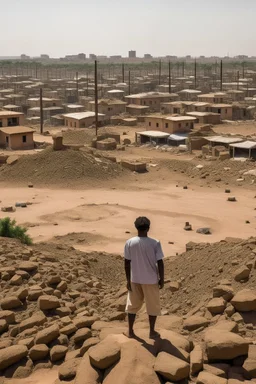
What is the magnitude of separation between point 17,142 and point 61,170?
9838 millimetres

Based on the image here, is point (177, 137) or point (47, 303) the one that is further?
point (177, 137)

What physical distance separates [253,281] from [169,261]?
4912 mm

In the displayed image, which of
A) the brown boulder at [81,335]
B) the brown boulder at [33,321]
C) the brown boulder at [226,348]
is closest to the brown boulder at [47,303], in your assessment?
the brown boulder at [33,321]

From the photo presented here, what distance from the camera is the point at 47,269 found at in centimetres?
989

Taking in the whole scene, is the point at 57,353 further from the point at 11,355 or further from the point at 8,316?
the point at 8,316

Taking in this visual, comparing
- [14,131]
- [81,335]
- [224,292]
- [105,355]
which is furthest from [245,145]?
[105,355]

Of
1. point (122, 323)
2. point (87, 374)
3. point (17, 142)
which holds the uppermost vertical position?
point (87, 374)

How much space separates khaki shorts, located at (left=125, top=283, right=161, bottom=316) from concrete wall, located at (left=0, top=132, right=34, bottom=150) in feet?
108

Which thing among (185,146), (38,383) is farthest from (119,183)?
(38,383)

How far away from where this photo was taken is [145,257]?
237 inches

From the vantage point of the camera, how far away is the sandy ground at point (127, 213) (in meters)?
18.9

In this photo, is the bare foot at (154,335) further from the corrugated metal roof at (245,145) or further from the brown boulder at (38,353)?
the corrugated metal roof at (245,145)

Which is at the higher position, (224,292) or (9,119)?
(9,119)

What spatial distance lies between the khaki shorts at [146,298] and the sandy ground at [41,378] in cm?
122
